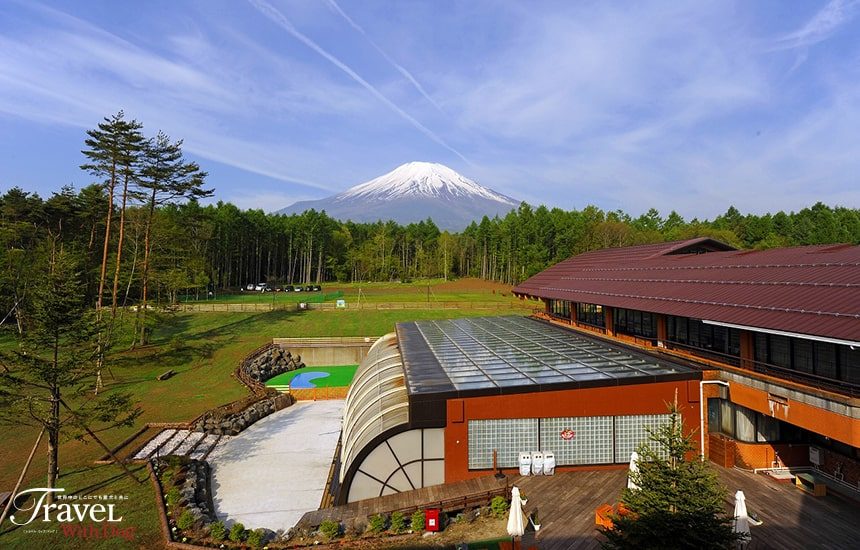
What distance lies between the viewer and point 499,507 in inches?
495

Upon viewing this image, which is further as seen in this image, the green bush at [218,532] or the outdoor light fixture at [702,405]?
the outdoor light fixture at [702,405]

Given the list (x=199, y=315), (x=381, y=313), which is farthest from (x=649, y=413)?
(x=199, y=315)

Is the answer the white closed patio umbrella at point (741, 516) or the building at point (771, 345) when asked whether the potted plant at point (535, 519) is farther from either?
the building at point (771, 345)

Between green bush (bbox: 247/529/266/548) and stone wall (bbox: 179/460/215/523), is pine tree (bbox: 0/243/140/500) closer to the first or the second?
stone wall (bbox: 179/460/215/523)

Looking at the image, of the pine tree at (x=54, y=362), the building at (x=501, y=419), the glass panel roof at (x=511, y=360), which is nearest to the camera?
the building at (x=501, y=419)

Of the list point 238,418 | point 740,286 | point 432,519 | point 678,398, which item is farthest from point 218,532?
point 740,286

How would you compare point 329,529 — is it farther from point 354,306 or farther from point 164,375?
point 354,306

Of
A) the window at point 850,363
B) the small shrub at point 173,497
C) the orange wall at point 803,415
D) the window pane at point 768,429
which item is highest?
the window at point 850,363

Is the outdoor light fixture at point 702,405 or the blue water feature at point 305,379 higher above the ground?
the outdoor light fixture at point 702,405

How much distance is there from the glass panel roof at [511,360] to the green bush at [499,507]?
3.34 meters

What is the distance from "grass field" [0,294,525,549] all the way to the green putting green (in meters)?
4.12

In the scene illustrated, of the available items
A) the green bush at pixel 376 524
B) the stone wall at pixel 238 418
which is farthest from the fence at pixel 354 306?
the green bush at pixel 376 524

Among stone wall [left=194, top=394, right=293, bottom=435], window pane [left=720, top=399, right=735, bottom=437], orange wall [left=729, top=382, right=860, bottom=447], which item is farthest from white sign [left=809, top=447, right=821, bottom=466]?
stone wall [left=194, top=394, right=293, bottom=435]

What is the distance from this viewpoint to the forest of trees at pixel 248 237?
121 ft
